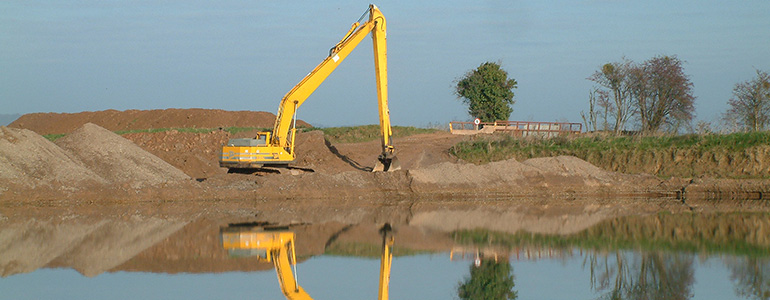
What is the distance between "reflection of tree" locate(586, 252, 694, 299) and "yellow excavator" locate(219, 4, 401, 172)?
1482 cm

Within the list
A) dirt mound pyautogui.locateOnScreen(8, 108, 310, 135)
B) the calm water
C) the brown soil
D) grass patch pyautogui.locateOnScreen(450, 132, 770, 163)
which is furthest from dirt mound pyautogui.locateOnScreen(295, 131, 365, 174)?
dirt mound pyautogui.locateOnScreen(8, 108, 310, 135)

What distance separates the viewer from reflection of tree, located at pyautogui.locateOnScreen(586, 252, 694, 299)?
1039cm

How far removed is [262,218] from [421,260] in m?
6.98

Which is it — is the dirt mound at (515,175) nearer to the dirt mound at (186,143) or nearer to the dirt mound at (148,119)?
the dirt mound at (186,143)

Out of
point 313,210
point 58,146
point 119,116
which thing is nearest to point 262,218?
point 313,210

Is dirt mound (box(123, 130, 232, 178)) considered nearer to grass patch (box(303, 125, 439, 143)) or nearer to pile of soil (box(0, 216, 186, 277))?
grass patch (box(303, 125, 439, 143))

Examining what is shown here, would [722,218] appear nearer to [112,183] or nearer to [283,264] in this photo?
[283,264]

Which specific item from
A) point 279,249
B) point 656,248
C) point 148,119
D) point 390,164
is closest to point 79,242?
point 279,249

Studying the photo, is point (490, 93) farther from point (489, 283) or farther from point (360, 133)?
point (489, 283)

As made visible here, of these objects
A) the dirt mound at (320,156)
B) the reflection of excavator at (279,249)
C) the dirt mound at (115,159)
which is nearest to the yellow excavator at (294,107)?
the dirt mound at (115,159)

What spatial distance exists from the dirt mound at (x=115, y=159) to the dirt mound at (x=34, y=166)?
3.02 ft

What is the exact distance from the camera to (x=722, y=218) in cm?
1962

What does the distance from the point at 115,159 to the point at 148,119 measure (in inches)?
1657

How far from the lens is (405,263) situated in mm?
12883
